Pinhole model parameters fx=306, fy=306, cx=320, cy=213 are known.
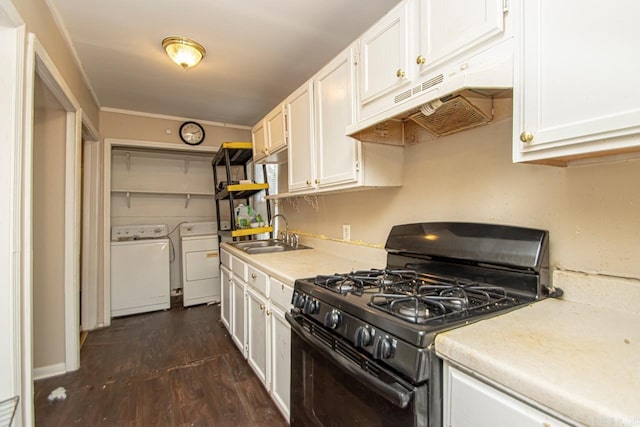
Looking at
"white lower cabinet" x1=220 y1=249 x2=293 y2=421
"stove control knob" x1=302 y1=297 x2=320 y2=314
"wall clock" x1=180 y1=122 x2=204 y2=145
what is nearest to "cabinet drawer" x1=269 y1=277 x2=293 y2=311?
"white lower cabinet" x1=220 y1=249 x2=293 y2=421

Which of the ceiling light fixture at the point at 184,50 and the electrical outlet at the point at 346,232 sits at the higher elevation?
the ceiling light fixture at the point at 184,50

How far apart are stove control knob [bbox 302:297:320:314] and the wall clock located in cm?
309

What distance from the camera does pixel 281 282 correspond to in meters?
1.59

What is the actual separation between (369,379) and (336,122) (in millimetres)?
1315

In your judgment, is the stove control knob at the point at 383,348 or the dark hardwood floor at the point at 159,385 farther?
the dark hardwood floor at the point at 159,385

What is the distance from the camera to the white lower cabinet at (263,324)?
1.58 meters

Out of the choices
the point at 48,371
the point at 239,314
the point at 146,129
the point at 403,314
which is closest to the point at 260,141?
the point at 239,314

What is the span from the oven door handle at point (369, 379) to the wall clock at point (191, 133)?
3183 mm

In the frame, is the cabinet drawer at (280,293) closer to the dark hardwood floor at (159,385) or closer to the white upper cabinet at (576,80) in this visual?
the dark hardwood floor at (159,385)

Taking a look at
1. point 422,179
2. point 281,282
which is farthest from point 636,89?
point 281,282

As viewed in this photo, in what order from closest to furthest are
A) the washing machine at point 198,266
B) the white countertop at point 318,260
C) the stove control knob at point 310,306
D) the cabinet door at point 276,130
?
1. the stove control knob at point 310,306
2. the white countertop at point 318,260
3. the cabinet door at point 276,130
4. the washing machine at point 198,266

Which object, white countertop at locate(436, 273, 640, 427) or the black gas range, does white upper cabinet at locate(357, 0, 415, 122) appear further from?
white countertop at locate(436, 273, 640, 427)

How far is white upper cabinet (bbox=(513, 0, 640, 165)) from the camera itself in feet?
2.27

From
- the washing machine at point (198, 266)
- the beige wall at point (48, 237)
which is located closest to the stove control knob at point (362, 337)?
the beige wall at point (48, 237)
